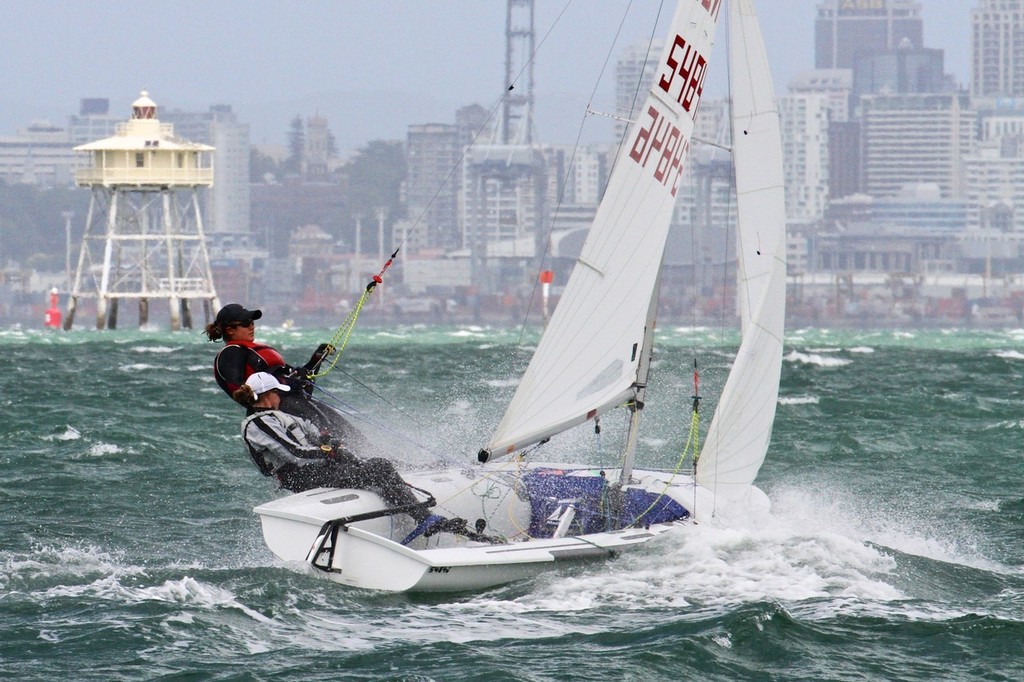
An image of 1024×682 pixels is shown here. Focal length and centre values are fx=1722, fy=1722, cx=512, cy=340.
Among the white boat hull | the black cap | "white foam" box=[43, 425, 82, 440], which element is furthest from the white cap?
"white foam" box=[43, 425, 82, 440]

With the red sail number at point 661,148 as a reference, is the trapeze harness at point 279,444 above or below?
below

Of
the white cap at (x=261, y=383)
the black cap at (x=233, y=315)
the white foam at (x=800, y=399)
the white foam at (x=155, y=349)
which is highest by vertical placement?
the black cap at (x=233, y=315)

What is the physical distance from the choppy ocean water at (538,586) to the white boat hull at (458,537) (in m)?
0.15

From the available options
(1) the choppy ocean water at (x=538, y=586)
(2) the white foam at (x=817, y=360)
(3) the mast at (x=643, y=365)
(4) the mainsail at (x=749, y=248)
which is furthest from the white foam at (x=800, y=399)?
(3) the mast at (x=643, y=365)

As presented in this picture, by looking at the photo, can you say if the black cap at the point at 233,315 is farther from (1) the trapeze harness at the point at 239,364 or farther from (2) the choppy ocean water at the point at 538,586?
(2) the choppy ocean water at the point at 538,586

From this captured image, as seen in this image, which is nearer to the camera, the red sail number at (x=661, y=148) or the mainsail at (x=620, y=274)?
the mainsail at (x=620, y=274)

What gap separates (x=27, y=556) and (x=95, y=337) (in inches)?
1761

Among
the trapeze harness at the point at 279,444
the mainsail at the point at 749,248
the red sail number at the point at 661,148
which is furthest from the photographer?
the mainsail at the point at 749,248

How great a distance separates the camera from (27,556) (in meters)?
11.7

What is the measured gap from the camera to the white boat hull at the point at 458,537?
10.6 meters

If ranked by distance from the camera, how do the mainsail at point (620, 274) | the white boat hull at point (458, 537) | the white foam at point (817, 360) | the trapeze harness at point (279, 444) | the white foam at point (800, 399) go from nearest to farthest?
the white boat hull at point (458, 537), the trapeze harness at point (279, 444), the mainsail at point (620, 274), the white foam at point (800, 399), the white foam at point (817, 360)

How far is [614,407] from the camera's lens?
38.7 ft

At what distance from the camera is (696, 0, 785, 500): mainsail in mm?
12438

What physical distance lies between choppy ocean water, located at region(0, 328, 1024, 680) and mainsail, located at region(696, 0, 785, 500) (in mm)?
577
